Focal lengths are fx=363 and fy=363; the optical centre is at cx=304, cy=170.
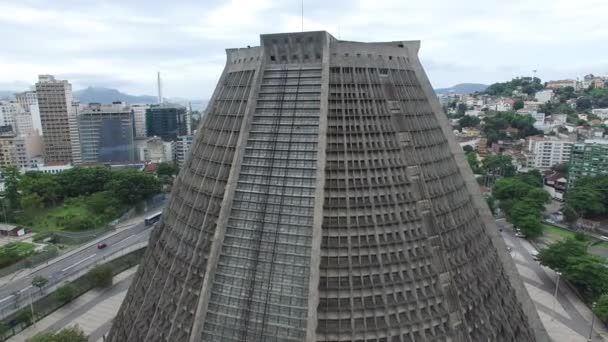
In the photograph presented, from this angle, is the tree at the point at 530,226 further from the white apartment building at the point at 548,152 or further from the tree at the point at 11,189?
the tree at the point at 11,189

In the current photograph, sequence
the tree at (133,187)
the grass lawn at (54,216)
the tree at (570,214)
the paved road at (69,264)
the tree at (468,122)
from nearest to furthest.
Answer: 1. the paved road at (69,264)
2. the grass lawn at (54,216)
3. the tree at (570,214)
4. the tree at (133,187)
5. the tree at (468,122)

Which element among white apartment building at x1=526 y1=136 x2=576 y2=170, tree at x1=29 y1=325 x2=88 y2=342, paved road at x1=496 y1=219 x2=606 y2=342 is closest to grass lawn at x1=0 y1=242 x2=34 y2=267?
tree at x1=29 y1=325 x2=88 y2=342

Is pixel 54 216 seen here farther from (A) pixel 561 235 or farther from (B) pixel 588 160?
(B) pixel 588 160

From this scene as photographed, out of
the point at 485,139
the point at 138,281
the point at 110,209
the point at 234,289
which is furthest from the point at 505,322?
the point at 485,139

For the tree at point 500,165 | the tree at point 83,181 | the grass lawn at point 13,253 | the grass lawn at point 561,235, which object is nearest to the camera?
the grass lawn at point 13,253

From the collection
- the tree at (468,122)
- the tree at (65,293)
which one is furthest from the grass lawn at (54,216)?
the tree at (468,122)

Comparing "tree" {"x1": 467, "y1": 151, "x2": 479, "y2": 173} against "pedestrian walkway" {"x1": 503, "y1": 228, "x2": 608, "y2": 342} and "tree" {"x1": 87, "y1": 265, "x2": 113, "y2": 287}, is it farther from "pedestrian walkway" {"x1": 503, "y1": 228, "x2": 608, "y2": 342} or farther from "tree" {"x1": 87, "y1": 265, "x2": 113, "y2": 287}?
"tree" {"x1": 87, "y1": 265, "x2": 113, "y2": 287}

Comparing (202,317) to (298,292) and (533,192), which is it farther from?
(533,192)
